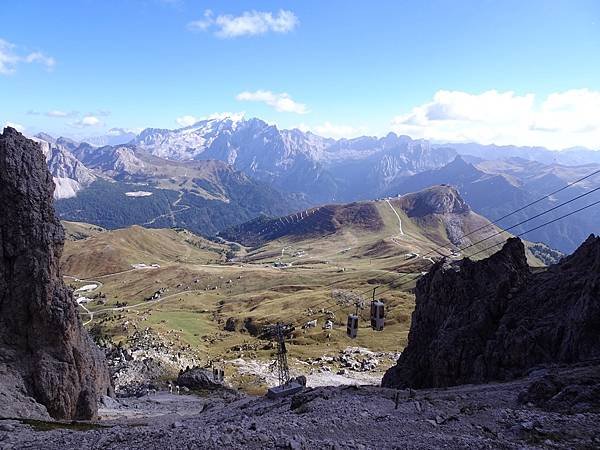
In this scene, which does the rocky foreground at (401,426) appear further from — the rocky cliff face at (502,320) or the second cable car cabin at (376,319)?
the second cable car cabin at (376,319)

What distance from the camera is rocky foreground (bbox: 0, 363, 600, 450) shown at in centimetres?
2794

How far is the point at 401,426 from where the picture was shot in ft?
104

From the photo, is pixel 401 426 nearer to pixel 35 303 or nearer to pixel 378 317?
pixel 378 317

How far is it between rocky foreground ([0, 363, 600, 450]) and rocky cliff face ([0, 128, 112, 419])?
13.1 metres

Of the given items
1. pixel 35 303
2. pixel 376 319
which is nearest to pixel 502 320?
pixel 376 319

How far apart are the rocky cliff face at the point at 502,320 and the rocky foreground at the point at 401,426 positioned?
773 cm

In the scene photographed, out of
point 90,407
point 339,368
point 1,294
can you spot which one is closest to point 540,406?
point 90,407

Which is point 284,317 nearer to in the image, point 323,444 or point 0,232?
point 0,232

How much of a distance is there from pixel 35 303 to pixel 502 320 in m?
52.9

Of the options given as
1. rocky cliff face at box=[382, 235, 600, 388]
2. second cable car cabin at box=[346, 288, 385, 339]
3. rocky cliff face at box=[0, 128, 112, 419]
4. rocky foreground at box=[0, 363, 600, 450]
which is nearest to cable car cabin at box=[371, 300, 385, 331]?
second cable car cabin at box=[346, 288, 385, 339]

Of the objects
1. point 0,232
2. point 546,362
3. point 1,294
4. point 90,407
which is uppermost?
point 0,232

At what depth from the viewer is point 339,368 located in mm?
112625

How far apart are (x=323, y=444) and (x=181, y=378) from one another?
236 feet

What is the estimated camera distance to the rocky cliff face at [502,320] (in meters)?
47.8
